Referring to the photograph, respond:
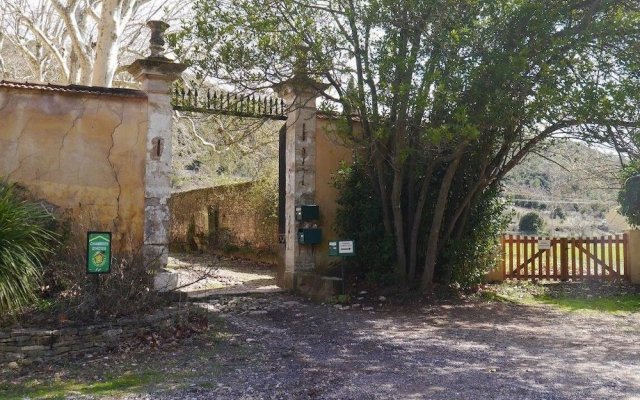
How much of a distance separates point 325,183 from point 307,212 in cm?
73

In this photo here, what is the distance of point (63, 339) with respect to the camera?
648 centimetres

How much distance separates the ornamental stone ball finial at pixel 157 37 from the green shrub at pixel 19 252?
3.14 metres

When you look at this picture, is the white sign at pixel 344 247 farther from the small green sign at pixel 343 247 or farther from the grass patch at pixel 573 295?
the grass patch at pixel 573 295

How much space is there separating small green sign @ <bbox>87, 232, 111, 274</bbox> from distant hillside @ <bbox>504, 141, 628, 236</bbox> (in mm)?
7715

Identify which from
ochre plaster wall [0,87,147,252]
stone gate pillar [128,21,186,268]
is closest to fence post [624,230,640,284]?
stone gate pillar [128,21,186,268]

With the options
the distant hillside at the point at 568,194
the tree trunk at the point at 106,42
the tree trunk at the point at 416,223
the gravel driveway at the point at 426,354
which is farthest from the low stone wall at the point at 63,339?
the tree trunk at the point at 106,42

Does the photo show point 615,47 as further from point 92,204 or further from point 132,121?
point 92,204

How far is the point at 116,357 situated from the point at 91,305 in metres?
0.89

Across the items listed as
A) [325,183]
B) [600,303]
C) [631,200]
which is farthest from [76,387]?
[631,200]

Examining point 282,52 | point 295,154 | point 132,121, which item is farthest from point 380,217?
point 132,121

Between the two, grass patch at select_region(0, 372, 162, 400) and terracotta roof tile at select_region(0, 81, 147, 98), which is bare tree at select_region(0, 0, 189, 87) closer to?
terracotta roof tile at select_region(0, 81, 147, 98)

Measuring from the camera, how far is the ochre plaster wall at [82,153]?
28.3 feet

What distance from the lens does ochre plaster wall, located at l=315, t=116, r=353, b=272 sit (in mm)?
11047

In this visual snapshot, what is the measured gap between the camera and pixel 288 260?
11.1 m
